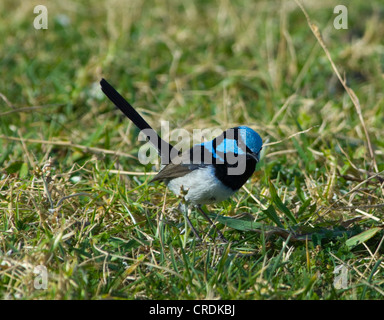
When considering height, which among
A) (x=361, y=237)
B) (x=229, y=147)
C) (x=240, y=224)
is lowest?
(x=361, y=237)

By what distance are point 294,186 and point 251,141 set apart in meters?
1.00

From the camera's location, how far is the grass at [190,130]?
10.5ft

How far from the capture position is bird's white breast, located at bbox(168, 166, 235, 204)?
3703mm

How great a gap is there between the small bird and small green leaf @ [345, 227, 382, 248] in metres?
0.82

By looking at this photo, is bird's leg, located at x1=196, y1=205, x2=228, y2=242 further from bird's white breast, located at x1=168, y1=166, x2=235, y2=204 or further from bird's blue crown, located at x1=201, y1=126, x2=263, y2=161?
bird's blue crown, located at x1=201, y1=126, x2=263, y2=161

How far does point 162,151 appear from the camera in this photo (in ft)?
14.2

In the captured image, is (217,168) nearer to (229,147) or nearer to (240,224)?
(229,147)

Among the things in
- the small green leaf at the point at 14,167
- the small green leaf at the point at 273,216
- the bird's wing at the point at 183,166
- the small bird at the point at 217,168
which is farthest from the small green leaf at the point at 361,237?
the small green leaf at the point at 14,167

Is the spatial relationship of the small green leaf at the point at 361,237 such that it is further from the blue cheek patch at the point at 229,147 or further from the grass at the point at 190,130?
the blue cheek patch at the point at 229,147

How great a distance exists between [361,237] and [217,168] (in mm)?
1084

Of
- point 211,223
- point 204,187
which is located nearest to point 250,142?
point 204,187

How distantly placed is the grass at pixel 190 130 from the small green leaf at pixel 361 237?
3 centimetres

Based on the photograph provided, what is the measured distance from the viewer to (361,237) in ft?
11.5

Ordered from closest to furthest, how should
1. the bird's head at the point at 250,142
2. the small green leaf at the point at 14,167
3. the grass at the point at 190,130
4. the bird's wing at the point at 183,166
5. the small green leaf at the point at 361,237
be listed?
the grass at the point at 190,130 < the small green leaf at the point at 361,237 < the bird's head at the point at 250,142 < the bird's wing at the point at 183,166 < the small green leaf at the point at 14,167
